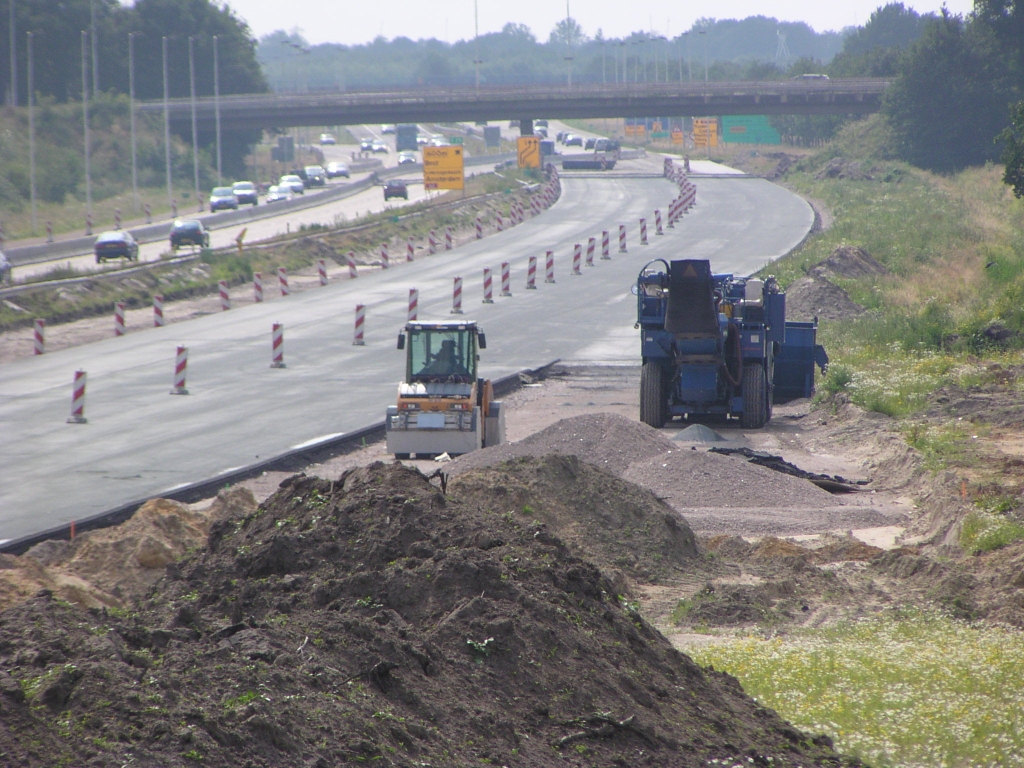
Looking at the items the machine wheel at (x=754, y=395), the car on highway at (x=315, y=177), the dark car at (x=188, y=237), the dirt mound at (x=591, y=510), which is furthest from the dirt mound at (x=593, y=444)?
the car on highway at (x=315, y=177)

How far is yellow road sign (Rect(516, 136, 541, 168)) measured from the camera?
92875mm

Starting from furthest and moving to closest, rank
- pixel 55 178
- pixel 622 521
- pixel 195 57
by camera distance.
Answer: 1. pixel 195 57
2. pixel 55 178
3. pixel 622 521

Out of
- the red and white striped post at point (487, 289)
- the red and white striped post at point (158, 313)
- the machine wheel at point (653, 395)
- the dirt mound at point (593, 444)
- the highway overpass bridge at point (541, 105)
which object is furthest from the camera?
the highway overpass bridge at point (541, 105)

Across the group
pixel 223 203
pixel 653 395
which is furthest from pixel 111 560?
pixel 223 203

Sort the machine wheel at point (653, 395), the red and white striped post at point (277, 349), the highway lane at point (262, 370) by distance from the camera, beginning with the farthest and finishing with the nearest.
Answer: the red and white striped post at point (277, 349) → the machine wheel at point (653, 395) → the highway lane at point (262, 370)

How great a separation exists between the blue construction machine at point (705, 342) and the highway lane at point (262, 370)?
585cm

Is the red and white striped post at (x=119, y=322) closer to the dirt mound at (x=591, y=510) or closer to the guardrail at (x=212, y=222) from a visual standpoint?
the guardrail at (x=212, y=222)

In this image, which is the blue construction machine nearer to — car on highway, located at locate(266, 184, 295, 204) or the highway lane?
the highway lane

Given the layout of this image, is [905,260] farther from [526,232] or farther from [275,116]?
[275,116]

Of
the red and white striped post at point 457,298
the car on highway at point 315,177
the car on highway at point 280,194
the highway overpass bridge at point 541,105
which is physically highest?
the highway overpass bridge at point 541,105

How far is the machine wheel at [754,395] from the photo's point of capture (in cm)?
2208

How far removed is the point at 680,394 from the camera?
22625mm

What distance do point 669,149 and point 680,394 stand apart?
121062 mm

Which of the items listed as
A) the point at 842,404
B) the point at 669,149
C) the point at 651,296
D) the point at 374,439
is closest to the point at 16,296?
the point at 374,439
